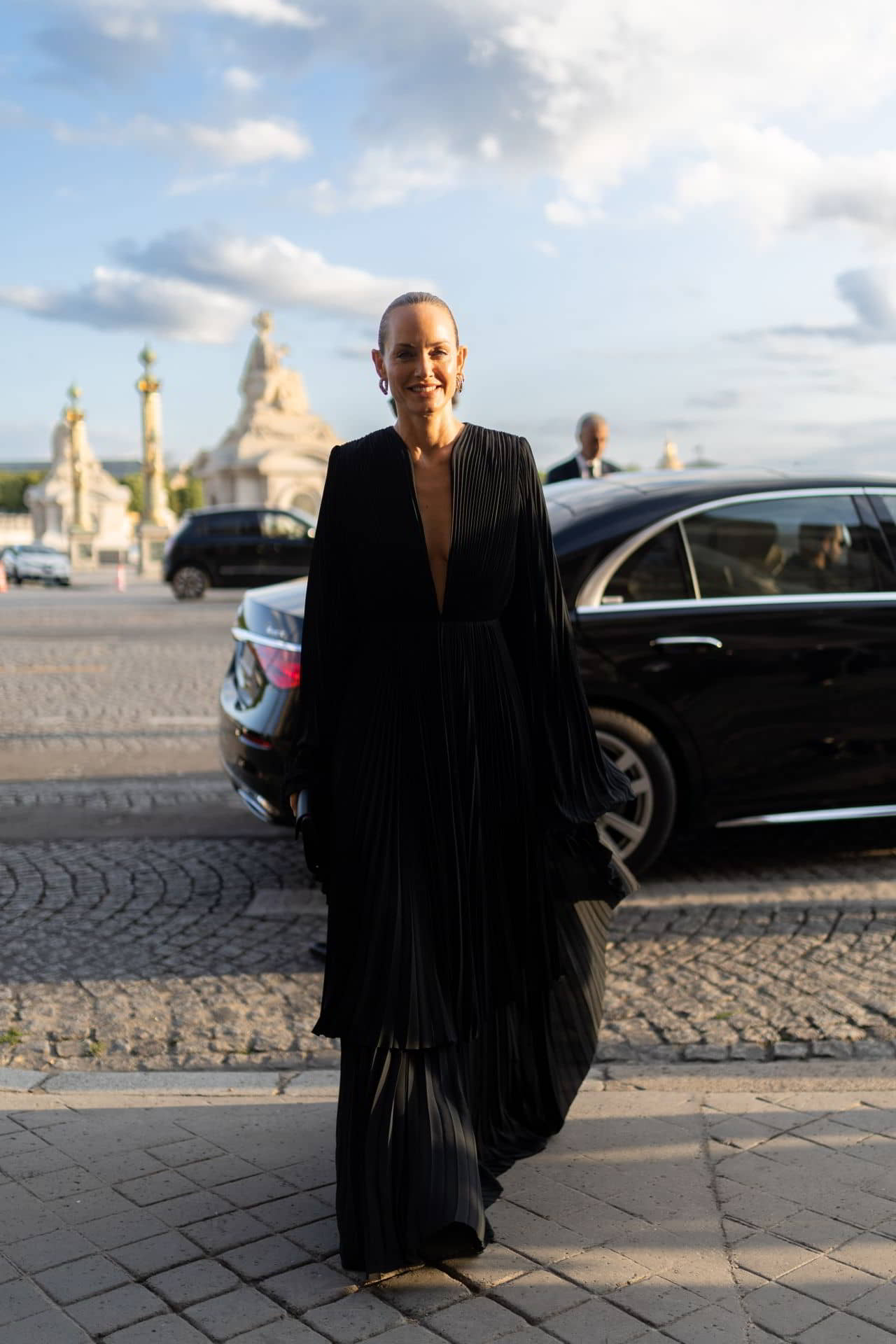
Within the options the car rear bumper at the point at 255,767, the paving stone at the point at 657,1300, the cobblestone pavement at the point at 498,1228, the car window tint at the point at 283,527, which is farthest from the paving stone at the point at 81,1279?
the car window tint at the point at 283,527

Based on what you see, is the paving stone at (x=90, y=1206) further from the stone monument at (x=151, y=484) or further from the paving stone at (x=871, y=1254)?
the stone monument at (x=151, y=484)

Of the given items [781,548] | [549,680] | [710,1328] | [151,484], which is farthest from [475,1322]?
[151,484]

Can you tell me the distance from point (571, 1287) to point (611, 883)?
2.75 ft

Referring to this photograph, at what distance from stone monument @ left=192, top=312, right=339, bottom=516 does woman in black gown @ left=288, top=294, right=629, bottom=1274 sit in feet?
216

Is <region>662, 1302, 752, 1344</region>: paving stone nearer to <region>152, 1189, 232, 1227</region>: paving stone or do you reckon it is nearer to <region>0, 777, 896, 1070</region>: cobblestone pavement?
A: <region>152, 1189, 232, 1227</region>: paving stone

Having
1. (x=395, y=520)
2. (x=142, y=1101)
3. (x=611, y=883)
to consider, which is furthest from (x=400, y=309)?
(x=142, y=1101)

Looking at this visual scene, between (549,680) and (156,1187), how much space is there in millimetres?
1391

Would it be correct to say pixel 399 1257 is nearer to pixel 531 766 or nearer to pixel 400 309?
pixel 531 766

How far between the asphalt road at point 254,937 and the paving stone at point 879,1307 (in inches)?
53.8

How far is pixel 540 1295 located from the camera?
107 inches

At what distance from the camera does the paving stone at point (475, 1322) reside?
102 inches

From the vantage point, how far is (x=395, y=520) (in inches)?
115

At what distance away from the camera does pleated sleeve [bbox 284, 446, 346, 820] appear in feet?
9.78

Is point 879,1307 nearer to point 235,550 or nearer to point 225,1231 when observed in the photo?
point 225,1231
